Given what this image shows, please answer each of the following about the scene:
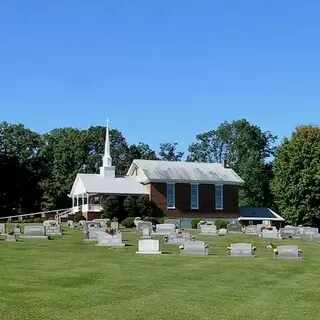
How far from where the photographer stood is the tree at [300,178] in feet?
240

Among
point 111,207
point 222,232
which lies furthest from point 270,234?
point 111,207

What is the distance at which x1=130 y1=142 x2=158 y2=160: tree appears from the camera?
360ft

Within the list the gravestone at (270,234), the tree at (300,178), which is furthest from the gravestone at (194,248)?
the tree at (300,178)

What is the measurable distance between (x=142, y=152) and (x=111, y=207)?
45.3 m

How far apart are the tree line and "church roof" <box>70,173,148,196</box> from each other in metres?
17.1

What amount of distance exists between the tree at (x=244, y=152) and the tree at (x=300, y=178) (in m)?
16.2

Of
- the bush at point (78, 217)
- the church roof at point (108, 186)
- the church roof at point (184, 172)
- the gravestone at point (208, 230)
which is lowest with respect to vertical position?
the gravestone at point (208, 230)

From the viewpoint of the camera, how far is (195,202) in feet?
238

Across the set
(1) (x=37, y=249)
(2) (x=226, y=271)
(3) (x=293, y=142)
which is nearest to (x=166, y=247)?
(1) (x=37, y=249)

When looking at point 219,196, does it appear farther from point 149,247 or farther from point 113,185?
point 149,247

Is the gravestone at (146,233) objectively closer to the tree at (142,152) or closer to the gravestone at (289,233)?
the gravestone at (289,233)

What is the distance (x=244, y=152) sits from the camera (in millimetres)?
100562

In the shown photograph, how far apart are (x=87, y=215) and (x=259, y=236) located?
1001 inches

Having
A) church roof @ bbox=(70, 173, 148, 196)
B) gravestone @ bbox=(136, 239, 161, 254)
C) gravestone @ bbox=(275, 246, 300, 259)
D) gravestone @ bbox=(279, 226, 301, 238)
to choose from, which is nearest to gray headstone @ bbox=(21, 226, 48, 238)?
gravestone @ bbox=(136, 239, 161, 254)
